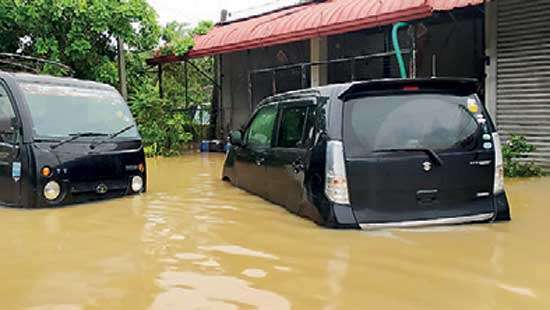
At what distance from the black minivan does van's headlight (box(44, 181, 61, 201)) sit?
312 centimetres

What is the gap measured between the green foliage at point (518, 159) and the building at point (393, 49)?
0.82ft

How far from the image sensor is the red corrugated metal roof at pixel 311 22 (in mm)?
10320

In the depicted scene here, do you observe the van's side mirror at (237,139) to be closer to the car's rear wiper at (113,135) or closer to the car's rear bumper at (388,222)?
the car's rear wiper at (113,135)

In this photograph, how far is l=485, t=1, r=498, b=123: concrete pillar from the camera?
984 cm

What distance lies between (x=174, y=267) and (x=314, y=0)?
12738 millimetres

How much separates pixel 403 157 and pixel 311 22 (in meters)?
8.63

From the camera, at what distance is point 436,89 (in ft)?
15.6

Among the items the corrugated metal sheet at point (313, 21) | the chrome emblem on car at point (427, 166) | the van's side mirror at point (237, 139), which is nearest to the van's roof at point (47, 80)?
the van's side mirror at point (237, 139)

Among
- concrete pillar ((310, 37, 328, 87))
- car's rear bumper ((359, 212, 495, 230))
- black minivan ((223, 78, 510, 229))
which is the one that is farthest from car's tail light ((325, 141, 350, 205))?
concrete pillar ((310, 37, 328, 87))

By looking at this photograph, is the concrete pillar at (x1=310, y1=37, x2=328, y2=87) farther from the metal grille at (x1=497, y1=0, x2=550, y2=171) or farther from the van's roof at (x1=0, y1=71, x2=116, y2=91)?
the van's roof at (x1=0, y1=71, x2=116, y2=91)

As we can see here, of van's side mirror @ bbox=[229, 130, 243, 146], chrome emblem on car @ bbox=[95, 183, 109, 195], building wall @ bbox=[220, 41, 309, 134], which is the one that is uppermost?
building wall @ bbox=[220, 41, 309, 134]

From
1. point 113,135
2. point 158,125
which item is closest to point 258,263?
point 113,135

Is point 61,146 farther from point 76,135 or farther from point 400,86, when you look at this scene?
point 400,86

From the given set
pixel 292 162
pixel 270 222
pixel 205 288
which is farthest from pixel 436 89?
pixel 205 288
